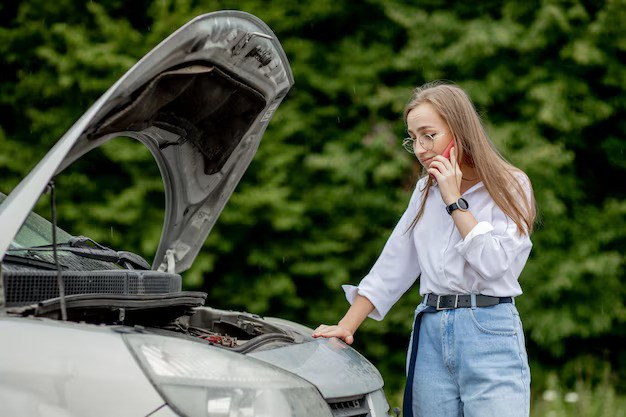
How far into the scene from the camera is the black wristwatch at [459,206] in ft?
8.70

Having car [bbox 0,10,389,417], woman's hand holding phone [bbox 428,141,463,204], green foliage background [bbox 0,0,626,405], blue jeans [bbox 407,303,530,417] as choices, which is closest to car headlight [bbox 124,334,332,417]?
car [bbox 0,10,389,417]

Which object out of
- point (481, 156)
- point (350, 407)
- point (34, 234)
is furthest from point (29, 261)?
point (481, 156)

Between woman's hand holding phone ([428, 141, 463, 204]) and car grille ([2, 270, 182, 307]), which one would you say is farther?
woman's hand holding phone ([428, 141, 463, 204])

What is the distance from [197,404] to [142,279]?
3.04ft

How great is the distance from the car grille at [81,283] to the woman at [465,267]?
0.95 meters

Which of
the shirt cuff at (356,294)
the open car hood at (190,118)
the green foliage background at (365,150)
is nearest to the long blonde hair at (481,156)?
the shirt cuff at (356,294)

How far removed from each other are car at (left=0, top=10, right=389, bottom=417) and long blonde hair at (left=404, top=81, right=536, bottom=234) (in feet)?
2.17

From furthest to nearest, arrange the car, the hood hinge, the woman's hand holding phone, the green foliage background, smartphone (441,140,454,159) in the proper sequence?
the green foliage background
the hood hinge
smartphone (441,140,454,159)
the woman's hand holding phone
the car

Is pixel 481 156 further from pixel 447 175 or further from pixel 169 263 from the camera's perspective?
pixel 169 263

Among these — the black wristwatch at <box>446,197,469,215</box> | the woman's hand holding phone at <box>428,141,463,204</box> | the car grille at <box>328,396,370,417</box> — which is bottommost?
the car grille at <box>328,396,370,417</box>

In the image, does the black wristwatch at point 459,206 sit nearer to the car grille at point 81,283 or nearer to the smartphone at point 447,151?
the smartphone at point 447,151

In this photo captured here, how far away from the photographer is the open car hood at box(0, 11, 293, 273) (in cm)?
230

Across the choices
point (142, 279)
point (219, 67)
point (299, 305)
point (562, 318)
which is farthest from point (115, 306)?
point (562, 318)

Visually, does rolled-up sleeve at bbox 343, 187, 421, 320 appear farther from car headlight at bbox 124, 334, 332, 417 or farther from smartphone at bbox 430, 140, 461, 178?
car headlight at bbox 124, 334, 332, 417
